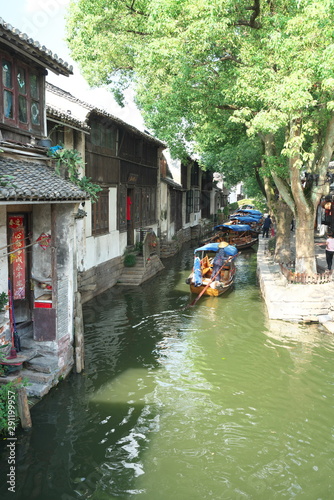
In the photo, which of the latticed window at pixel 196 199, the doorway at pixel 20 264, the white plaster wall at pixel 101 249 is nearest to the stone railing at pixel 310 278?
the white plaster wall at pixel 101 249

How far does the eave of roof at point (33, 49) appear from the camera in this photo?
8.51 m

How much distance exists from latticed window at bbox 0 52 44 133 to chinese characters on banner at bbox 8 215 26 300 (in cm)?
217

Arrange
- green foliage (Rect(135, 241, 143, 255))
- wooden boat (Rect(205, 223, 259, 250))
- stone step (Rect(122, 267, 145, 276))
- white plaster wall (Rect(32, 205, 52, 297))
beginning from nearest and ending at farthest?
1. white plaster wall (Rect(32, 205, 52, 297))
2. stone step (Rect(122, 267, 145, 276))
3. green foliage (Rect(135, 241, 143, 255))
4. wooden boat (Rect(205, 223, 259, 250))

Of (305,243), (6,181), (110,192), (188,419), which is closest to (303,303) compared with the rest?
(305,243)

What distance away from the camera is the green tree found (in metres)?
11.5

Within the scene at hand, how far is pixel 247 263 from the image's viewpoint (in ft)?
88.9

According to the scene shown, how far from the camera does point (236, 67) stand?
47.4ft

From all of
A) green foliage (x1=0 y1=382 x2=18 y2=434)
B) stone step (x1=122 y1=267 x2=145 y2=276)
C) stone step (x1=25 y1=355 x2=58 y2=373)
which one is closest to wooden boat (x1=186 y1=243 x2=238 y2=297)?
stone step (x1=122 y1=267 x2=145 y2=276)

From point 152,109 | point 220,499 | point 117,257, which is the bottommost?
point 220,499

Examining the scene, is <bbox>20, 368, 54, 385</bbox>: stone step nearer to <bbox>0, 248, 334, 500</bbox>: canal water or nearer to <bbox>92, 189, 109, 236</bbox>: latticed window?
<bbox>0, 248, 334, 500</bbox>: canal water

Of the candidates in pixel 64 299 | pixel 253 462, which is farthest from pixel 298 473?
pixel 64 299

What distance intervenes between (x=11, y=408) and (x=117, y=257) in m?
12.8

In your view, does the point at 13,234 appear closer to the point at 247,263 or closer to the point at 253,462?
the point at 253,462

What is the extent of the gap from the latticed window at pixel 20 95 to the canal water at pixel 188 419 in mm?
6045
